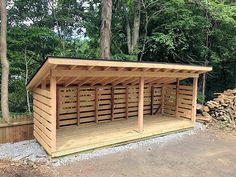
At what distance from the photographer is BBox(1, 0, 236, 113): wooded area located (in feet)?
29.4

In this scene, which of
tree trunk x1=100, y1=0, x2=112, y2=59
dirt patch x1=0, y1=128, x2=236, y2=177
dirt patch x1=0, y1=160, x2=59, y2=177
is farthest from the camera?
tree trunk x1=100, y1=0, x2=112, y2=59

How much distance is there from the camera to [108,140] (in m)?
5.93

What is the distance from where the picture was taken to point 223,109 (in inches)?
A: 339

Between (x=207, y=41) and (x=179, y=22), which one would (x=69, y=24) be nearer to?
(x=179, y=22)

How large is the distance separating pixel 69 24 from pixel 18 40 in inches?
123

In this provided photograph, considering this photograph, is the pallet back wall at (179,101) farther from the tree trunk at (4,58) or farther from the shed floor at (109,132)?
the tree trunk at (4,58)

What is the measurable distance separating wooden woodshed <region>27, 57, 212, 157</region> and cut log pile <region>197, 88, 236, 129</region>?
931 mm

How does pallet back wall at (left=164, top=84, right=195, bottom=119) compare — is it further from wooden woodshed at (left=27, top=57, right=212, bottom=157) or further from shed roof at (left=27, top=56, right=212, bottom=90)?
shed roof at (left=27, top=56, right=212, bottom=90)

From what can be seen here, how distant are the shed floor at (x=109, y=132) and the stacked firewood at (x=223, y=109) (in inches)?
46.7

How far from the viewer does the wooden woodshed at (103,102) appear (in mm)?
5035

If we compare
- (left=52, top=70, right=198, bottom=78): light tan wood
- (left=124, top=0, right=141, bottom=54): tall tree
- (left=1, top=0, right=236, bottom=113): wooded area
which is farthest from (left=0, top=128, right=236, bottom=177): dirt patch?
(left=124, top=0, right=141, bottom=54): tall tree

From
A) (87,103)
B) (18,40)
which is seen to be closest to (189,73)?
(87,103)

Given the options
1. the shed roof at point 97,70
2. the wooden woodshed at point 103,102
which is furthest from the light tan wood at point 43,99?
the shed roof at point 97,70

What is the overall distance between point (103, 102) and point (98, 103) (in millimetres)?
211
